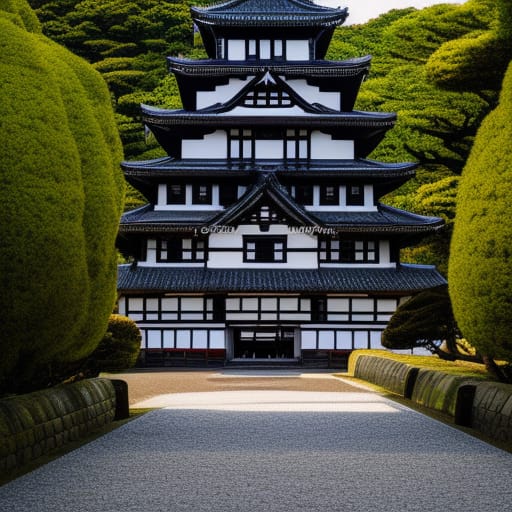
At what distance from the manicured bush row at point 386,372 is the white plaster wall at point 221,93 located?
A: 20.3 meters

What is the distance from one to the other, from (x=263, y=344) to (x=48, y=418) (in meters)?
31.4

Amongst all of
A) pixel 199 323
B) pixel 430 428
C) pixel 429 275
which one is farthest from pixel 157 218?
pixel 430 428

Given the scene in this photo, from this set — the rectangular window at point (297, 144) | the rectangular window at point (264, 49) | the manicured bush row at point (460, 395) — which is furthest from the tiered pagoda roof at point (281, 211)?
the manicured bush row at point (460, 395)

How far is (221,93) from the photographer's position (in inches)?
1774

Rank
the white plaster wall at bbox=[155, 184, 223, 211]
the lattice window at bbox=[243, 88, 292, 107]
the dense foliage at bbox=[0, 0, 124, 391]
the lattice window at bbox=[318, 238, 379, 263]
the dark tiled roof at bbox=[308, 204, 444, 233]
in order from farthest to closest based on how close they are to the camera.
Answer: the lattice window at bbox=[243, 88, 292, 107] → the white plaster wall at bbox=[155, 184, 223, 211] → the lattice window at bbox=[318, 238, 379, 263] → the dark tiled roof at bbox=[308, 204, 444, 233] → the dense foliage at bbox=[0, 0, 124, 391]

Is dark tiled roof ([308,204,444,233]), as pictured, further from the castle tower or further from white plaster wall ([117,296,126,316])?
white plaster wall ([117,296,126,316])

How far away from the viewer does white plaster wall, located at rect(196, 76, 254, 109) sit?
44.9 meters

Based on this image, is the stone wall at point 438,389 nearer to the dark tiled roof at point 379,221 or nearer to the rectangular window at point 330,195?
the dark tiled roof at point 379,221

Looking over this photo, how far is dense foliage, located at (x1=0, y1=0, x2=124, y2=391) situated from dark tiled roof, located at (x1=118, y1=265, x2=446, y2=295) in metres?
26.1

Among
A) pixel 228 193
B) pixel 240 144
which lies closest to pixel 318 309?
pixel 228 193

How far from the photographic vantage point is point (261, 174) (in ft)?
137

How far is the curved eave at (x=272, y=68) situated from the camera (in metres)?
43.3

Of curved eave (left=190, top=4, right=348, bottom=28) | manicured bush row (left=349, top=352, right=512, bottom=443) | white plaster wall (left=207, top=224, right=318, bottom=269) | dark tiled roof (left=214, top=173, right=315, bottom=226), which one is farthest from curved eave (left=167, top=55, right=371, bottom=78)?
manicured bush row (left=349, top=352, right=512, bottom=443)

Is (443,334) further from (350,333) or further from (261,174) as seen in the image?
(261,174)
